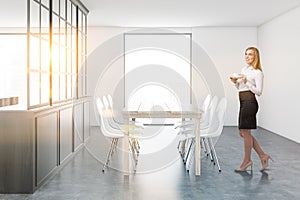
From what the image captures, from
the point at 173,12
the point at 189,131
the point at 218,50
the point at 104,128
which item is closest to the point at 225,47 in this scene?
the point at 218,50

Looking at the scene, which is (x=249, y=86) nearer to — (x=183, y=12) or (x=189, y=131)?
(x=189, y=131)

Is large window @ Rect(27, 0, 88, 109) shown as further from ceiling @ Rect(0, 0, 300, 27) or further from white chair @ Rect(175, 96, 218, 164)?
white chair @ Rect(175, 96, 218, 164)

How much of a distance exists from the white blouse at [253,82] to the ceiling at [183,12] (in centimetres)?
250

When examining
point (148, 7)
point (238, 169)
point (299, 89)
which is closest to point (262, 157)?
point (238, 169)

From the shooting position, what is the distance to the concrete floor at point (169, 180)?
3844mm

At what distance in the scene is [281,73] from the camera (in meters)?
8.28

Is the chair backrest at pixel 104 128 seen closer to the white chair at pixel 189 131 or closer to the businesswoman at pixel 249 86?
the white chair at pixel 189 131

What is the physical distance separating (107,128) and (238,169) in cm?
173

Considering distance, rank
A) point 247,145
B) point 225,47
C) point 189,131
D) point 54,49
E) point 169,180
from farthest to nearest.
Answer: point 225,47 → point 54,49 → point 189,131 → point 247,145 → point 169,180

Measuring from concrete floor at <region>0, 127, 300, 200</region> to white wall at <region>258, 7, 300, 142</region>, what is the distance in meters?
1.61

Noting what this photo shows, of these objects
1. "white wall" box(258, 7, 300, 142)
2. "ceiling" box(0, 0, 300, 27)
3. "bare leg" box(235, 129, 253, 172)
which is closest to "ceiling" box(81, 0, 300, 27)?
"ceiling" box(0, 0, 300, 27)

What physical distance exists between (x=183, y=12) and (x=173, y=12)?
202 millimetres

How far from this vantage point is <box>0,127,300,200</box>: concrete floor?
384 centimetres

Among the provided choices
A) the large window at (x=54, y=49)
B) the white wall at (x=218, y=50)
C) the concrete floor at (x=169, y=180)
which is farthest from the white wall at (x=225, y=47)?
the concrete floor at (x=169, y=180)
